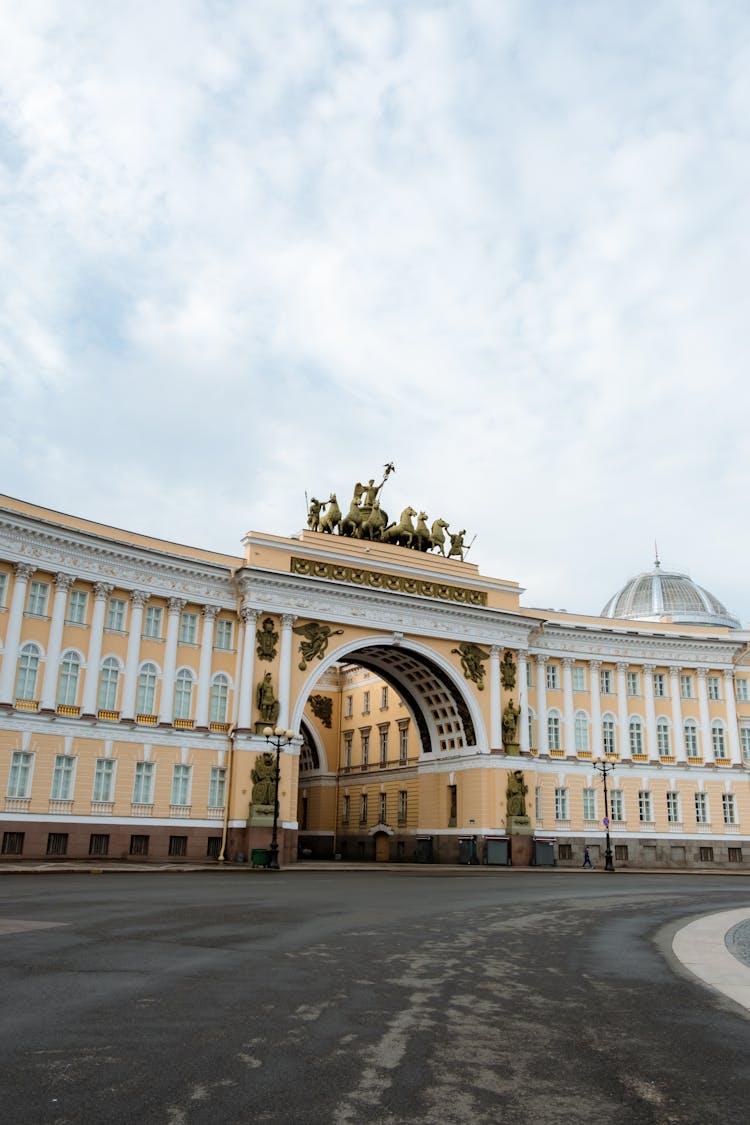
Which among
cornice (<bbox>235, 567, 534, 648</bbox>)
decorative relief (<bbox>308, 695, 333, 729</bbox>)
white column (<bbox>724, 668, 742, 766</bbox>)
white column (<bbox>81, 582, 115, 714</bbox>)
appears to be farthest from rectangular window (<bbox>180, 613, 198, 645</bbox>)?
white column (<bbox>724, 668, 742, 766</bbox>)

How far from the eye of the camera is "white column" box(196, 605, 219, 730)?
149 feet

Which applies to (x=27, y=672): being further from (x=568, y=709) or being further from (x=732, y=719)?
(x=732, y=719)

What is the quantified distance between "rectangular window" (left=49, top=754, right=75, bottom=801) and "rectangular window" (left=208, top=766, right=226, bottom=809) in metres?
6.74

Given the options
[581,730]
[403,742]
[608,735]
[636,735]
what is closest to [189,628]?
[403,742]

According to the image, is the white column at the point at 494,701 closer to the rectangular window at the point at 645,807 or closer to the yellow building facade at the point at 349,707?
the yellow building facade at the point at 349,707

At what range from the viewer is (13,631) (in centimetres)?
3966

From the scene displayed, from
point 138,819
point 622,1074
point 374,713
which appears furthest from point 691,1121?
point 374,713

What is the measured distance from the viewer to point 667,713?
60500 mm

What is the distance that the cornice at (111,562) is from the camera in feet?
132

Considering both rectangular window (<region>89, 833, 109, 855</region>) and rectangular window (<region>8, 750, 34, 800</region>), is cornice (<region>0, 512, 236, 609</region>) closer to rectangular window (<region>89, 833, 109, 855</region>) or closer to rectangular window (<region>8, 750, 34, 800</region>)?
rectangular window (<region>8, 750, 34, 800</region>)

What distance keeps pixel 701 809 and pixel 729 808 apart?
78.2 inches

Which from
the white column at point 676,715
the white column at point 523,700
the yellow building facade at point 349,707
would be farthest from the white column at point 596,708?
the white column at point 523,700

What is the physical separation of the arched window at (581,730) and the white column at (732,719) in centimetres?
1028

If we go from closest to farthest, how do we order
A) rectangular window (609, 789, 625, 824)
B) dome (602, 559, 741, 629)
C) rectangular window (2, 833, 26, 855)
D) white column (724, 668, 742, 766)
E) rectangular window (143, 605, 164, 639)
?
rectangular window (2, 833, 26, 855) → rectangular window (143, 605, 164, 639) → rectangular window (609, 789, 625, 824) → white column (724, 668, 742, 766) → dome (602, 559, 741, 629)
